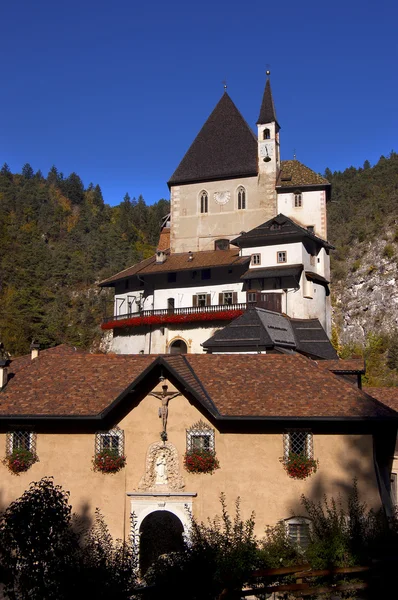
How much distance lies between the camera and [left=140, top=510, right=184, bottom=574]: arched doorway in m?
19.8

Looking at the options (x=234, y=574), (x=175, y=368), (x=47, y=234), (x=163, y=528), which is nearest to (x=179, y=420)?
(x=175, y=368)

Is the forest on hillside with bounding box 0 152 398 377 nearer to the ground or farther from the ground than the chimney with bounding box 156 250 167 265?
farther from the ground

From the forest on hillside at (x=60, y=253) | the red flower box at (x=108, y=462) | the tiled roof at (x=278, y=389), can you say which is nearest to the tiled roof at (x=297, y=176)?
the forest on hillside at (x=60, y=253)

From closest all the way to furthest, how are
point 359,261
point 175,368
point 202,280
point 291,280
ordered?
1. point 175,368
2. point 291,280
3. point 202,280
4. point 359,261

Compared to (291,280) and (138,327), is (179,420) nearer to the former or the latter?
(291,280)

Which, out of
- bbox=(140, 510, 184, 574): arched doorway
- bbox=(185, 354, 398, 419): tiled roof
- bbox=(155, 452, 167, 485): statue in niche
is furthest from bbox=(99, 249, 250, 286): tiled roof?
bbox=(155, 452, 167, 485): statue in niche

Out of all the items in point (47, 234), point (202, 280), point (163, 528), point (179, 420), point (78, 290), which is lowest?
point (163, 528)

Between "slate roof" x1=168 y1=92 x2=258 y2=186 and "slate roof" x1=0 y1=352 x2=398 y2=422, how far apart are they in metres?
35.1

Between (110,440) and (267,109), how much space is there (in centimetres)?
4144

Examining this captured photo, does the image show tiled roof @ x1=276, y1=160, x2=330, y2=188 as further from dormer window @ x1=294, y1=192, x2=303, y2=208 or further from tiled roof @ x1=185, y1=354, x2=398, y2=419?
tiled roof @ x1=185, y1=354, x2=398, y2=419

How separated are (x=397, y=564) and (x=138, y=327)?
39.6 m

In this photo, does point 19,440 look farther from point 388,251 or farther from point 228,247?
point 388,251

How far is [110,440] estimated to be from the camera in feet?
58.5

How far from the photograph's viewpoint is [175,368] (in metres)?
17.6
